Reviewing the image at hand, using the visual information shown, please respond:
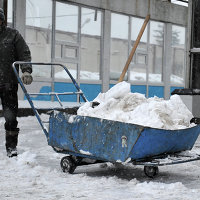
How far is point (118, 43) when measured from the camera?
57.5 ft

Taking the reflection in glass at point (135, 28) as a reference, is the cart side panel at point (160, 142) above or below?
below

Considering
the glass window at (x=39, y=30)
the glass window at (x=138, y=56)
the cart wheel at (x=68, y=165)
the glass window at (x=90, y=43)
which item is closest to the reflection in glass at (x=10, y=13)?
the glass window at (x=39, y=30)

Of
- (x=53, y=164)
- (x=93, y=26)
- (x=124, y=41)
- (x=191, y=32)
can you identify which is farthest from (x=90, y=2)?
(x=53, y=164)

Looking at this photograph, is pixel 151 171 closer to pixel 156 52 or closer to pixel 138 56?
pixel 138 56

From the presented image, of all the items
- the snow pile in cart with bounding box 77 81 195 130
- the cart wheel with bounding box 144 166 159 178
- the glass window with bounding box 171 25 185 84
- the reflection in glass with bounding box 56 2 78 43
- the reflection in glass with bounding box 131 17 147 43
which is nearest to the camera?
the snow pile in cart with bounding box 77 81 195 130

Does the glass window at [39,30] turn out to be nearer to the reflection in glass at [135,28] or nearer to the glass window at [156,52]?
the reflection in glass at [135,28]

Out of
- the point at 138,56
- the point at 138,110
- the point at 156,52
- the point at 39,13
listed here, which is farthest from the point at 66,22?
the point at 138,110

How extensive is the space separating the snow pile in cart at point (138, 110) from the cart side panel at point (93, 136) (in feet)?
0.64

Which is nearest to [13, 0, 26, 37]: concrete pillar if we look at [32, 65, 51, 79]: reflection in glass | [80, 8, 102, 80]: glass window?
[32, 65, 51, 79]: reflection in glass

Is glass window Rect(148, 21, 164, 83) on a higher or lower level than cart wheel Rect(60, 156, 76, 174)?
higher

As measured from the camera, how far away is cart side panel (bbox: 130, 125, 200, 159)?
471 centimetres

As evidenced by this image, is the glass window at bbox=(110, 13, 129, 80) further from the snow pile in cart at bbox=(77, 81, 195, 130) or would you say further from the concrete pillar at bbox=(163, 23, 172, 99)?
the snow pile in cart at bbox=(77, 81, 195, 130)

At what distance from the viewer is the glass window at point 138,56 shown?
18.0m

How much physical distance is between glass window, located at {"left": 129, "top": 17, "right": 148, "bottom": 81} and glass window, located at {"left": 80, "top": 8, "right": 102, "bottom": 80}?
1.61 m
